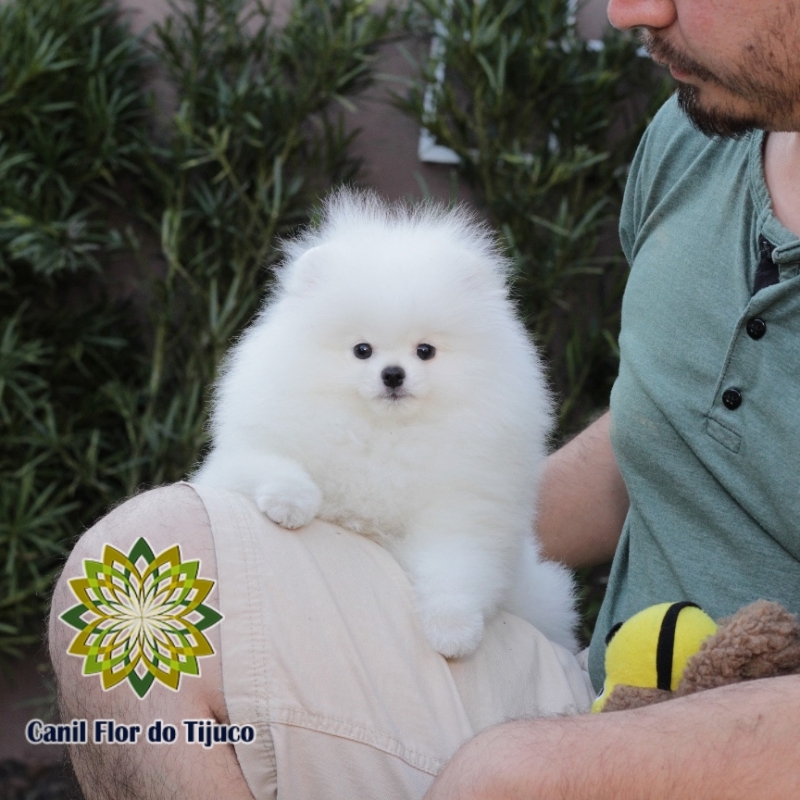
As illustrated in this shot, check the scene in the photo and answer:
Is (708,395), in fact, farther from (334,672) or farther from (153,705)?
(153,705)

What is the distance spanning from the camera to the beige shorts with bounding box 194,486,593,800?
1272 mm

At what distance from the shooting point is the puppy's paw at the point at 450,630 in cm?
141

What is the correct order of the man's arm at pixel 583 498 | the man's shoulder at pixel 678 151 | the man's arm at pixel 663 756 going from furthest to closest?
the man's arm at pixel 583 498, the man's shoulder at pixel 678 151, the man's arm at pixel 663 756

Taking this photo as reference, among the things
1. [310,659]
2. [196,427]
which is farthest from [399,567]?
[196,427]

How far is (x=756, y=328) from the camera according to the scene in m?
1.46

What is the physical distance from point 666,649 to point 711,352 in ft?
1.50

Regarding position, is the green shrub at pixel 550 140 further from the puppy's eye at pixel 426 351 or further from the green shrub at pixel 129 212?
the puppy's eye at pixel 426 351

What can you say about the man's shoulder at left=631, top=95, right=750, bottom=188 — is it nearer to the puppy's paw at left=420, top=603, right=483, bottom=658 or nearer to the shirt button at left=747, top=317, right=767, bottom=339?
the shirt button at left=747, top=317, right=767, bottom=339

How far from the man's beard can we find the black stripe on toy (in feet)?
2.29

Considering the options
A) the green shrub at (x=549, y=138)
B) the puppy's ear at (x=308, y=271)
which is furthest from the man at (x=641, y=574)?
Result: the green shrub at (x=549, y=138)

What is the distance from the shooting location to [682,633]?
1308 millimetres

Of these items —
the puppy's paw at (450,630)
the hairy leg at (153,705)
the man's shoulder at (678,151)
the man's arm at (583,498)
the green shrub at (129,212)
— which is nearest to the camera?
the hairy leg at (153,705)

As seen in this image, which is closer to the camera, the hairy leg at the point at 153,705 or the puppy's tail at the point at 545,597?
the hairy leg at the point at 153,705

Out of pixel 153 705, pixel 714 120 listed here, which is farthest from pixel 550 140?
pixel 153 705
